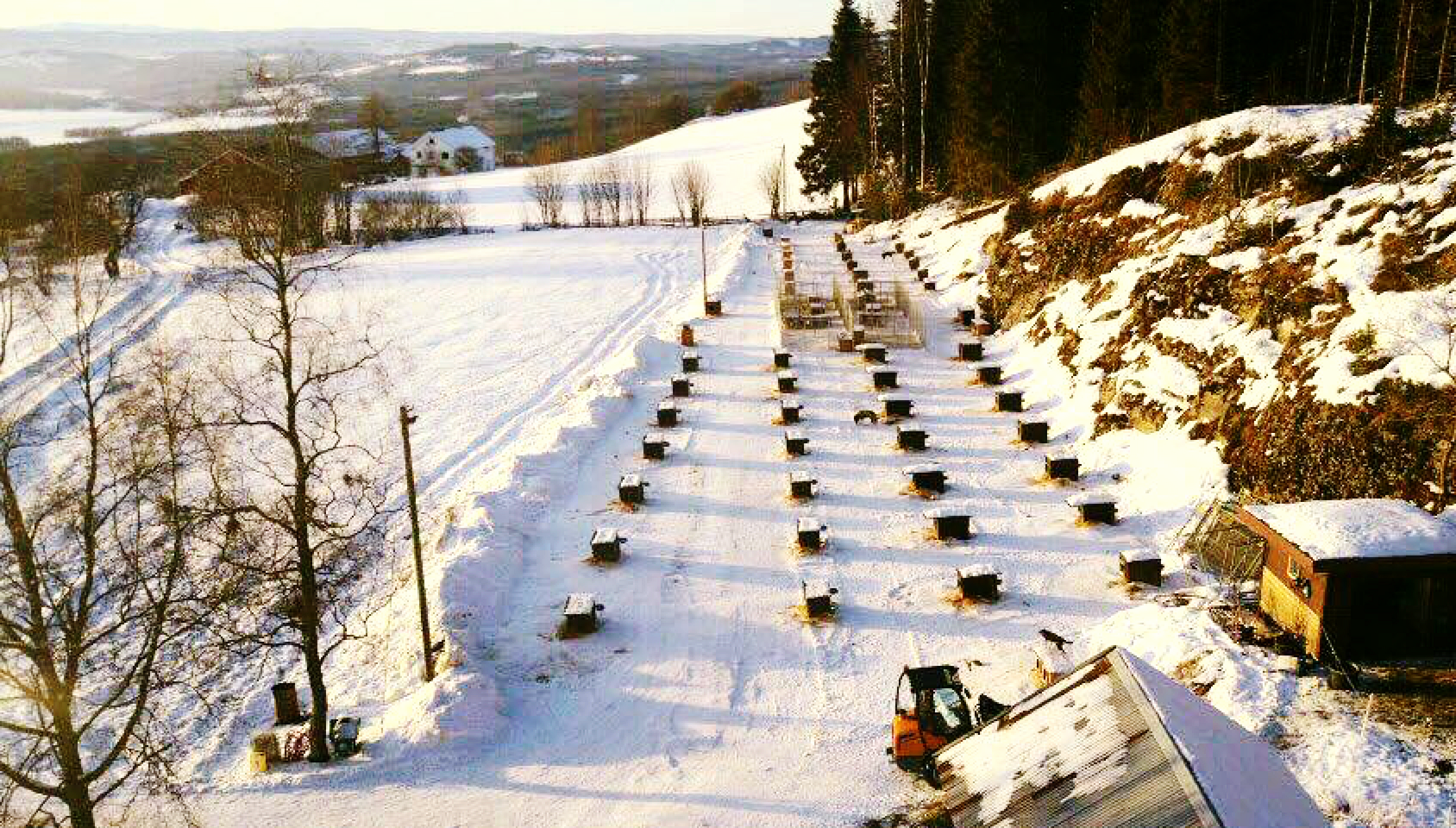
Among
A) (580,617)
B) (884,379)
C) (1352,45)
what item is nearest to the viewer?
(580,617)

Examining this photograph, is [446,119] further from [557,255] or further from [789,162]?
[557,255]

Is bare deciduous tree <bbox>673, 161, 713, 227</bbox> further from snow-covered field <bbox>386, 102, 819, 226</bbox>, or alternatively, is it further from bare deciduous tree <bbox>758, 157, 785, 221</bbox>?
bare deciduous tree <bbox>758, 157, 785, 221</bbox>

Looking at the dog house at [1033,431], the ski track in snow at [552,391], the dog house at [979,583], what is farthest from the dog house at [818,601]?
the ski track in snow at [552,391]

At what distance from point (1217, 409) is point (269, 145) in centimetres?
1880

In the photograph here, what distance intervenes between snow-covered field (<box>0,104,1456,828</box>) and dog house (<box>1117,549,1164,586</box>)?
0.40m

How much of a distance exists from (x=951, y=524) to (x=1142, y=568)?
3691 millimetres

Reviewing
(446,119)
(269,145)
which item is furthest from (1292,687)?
(446,119)

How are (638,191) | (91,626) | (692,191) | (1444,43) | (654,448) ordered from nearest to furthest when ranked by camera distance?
(91,626)
(654,448)
(1444,43)
(692,191)
(638,191)

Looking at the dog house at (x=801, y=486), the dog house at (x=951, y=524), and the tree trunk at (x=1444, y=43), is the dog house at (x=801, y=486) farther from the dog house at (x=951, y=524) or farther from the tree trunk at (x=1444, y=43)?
the tree trunk at (x=1444, y=43)

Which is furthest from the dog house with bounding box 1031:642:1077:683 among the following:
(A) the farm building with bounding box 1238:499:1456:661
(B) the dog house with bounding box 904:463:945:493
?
(B) the dog house with bounding box 904:463:945:493

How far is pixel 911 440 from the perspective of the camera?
2342 cm

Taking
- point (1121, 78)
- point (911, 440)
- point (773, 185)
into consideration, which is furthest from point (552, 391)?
point (773, 185)

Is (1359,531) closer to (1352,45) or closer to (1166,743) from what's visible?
(1166,743)

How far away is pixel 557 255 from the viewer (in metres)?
58.8
